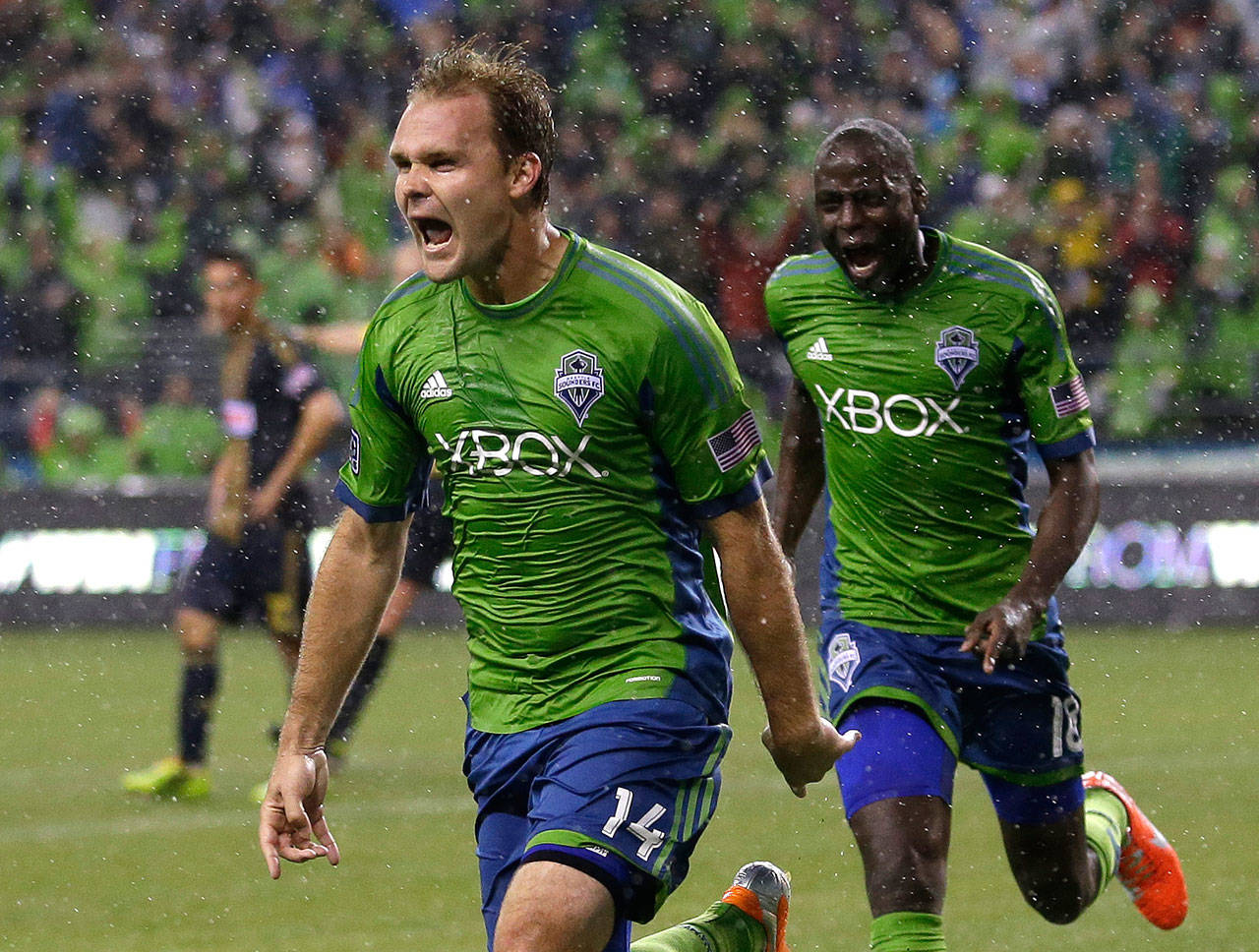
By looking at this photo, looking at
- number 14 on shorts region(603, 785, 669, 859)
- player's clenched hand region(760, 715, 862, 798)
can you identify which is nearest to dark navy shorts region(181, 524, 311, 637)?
player's clenched hand region(760, 715, 862, 798)

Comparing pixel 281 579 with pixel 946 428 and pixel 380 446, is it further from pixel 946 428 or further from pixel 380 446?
pixel 380 446

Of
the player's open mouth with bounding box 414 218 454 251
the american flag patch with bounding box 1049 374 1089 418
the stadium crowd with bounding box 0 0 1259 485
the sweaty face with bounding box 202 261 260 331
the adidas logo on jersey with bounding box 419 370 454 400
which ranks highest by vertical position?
the stadium crowd with bounding box 0 0 1259 485

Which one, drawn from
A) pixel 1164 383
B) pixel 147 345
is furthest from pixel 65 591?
pixel 1164 383

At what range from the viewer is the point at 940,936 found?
448 centimetres

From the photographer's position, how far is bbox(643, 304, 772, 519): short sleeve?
11.9 feet

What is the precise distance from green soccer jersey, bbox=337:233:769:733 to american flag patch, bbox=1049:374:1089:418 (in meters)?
1.43

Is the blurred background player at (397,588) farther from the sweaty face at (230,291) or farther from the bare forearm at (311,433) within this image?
the sweaty face at (230,291)

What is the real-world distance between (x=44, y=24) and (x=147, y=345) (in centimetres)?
429

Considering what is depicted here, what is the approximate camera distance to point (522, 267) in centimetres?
373

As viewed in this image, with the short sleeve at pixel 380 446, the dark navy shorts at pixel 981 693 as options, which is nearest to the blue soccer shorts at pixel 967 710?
the dark navy shorts at pixel 981 693

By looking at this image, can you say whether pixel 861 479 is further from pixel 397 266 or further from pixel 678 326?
pixel 397 266

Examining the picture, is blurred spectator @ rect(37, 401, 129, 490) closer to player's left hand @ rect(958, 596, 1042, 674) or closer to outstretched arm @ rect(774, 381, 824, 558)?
outstretched arm @ rect(774, 381, 824, 558)

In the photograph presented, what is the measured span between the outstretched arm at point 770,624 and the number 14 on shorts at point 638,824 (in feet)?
0.90

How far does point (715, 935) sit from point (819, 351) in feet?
5.16
